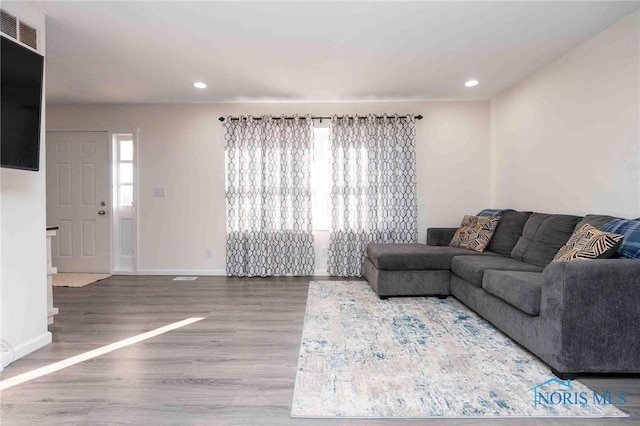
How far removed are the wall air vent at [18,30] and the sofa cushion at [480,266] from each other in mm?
3849

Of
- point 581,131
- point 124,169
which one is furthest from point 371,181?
point 124,169

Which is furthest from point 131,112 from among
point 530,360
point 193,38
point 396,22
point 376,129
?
point 530,360

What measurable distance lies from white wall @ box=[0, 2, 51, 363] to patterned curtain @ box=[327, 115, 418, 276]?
10.4ft

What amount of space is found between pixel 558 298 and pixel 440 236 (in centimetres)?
246

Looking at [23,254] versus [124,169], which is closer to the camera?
[23,254]

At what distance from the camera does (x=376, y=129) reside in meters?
4.76

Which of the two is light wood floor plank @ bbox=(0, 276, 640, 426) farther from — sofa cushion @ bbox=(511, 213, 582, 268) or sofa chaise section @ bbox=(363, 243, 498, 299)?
sofa cushion @ bbox=(511, 213, 582, 268)

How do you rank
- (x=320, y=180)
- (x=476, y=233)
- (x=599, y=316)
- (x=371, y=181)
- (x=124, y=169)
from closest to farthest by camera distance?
(x=599, y=316), (x=476, y=233), (x=371, y=181), (x=320, y=180), (x=124, y=169)

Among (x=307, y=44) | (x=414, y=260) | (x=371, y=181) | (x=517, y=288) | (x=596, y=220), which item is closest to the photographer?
(x=517, y=288)

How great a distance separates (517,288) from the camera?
2342 mm

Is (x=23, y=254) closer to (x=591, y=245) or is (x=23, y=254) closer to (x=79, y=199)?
(x=79, y=199)

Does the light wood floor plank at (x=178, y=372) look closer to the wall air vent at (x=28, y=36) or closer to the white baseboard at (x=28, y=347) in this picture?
the white baseboard at (x=28, y=347)

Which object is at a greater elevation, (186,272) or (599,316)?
(599,316)

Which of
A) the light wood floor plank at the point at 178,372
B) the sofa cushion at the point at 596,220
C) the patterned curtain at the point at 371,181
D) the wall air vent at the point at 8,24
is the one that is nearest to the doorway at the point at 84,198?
the light wood floor plank at the point at 178,372
